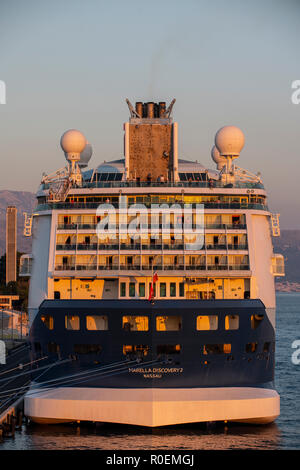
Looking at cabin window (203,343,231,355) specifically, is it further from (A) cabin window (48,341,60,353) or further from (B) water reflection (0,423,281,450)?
(A) cabin window (48,341,60,353)

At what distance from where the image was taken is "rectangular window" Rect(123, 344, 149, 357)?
1540 inches

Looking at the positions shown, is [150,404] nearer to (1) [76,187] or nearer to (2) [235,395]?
(2) [235,395]

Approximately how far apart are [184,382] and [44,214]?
35.5 feet

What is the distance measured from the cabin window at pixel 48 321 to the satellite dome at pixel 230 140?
41.5 ft

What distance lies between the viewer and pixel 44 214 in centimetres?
4497

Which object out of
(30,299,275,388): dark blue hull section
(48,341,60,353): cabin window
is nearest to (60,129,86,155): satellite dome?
(30,299,275,388): dark blue hull section

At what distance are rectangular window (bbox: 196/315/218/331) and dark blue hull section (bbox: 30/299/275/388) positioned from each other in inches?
8.9

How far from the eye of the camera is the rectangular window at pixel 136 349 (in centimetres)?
3912

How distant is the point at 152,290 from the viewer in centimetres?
3984

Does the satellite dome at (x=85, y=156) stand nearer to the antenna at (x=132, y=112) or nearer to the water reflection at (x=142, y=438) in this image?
the antenna at (x=132, y=112)

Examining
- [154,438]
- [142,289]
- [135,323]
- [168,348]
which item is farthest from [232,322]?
[154,438]

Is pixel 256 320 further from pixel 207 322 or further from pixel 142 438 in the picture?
pixel 142 438

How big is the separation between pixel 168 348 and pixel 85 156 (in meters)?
17.1
